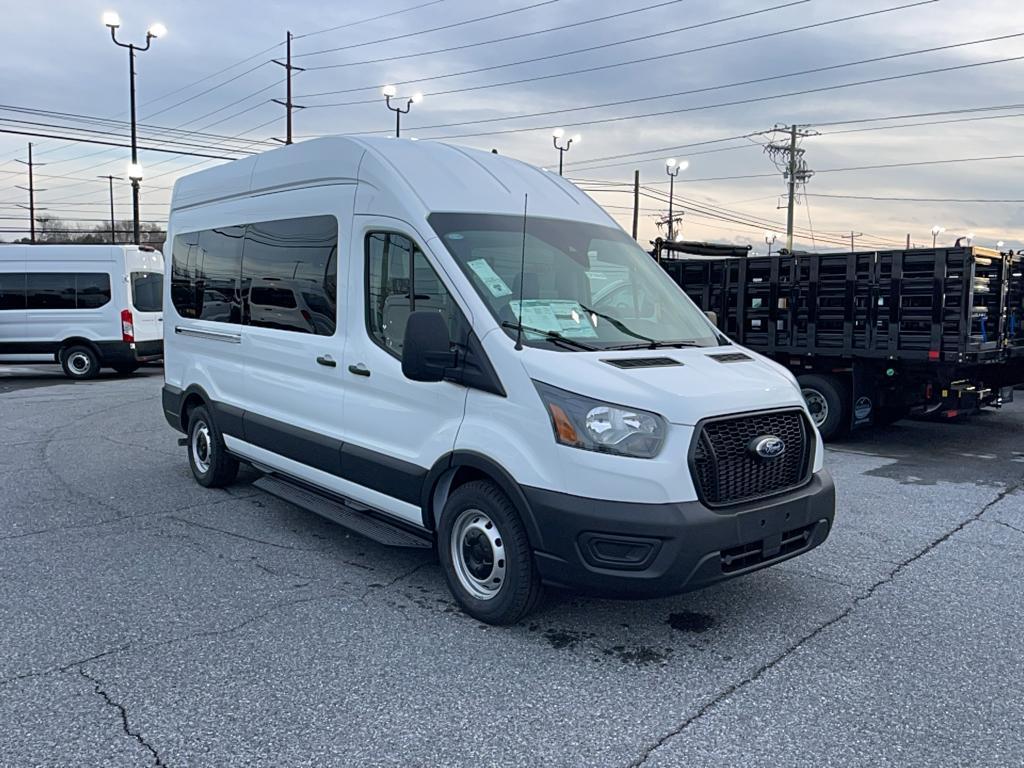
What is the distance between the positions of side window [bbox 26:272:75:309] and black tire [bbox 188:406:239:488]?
36.1 ft

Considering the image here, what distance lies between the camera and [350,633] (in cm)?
416

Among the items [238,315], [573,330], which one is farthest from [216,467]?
[573,330]

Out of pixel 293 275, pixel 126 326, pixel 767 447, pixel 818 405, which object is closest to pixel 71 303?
pixel 126 326

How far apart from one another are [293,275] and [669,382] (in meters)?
2.95

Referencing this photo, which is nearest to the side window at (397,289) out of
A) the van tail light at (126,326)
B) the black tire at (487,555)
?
the black tire at (487,555)

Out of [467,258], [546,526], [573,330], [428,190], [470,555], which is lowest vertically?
[470,555]

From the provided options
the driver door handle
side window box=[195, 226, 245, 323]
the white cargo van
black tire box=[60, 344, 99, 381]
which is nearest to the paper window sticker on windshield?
the driver door handle

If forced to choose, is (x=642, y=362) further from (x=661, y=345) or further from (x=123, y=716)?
(x=123, y=716)

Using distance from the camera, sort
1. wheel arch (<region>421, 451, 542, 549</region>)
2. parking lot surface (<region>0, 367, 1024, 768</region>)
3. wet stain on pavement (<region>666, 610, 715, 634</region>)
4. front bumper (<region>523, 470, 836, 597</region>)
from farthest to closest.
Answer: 1. wet stain on pavement (<region>666, 610, 715, 634</region>)
2. wheel arch (<region>421, 451, 542, 549</region>)
3. front bumper (<region>523, 470, 836, 597</region>)
4. parking lot surface (<region>0, 367, 1024, 768</region>)

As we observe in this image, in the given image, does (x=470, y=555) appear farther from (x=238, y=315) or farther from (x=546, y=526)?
(x=238, y=315)

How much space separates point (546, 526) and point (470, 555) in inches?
26.2

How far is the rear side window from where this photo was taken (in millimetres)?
16438

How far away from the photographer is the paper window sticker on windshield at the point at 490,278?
14.2 ft

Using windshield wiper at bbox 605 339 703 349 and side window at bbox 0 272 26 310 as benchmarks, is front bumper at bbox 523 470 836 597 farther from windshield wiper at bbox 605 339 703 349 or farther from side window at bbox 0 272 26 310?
side window at bbox 0 272 26 310
